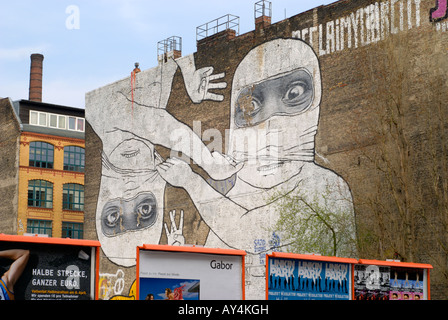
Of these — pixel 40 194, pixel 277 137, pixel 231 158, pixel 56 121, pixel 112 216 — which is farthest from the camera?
pixel 56 121

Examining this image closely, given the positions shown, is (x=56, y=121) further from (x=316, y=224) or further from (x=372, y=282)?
(x=372, y=282)

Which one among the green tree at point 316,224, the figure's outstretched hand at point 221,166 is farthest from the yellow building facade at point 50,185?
the green tree at point 316,224

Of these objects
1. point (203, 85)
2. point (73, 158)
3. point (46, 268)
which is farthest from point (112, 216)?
point (46, 268)

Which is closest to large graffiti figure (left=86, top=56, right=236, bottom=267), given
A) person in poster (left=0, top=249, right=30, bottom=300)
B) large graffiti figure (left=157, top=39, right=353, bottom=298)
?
large graffiti figure (left=157, top=39, right=353, bottom=298)

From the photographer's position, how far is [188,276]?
13.2 metres

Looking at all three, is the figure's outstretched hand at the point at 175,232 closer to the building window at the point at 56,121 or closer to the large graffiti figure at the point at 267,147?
the large graffiti figure at the point at 267,147

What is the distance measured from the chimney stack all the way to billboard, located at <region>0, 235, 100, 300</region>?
53.9 metres

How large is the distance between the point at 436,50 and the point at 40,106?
38.1 metres

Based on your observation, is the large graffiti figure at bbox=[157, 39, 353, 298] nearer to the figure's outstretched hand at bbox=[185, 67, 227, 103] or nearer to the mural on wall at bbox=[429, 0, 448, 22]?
the figure's outstretched hand at bbox=[185, 67, 227, 103]

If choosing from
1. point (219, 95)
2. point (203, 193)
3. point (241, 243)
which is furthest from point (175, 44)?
point (241, 243)

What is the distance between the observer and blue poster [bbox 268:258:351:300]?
1402 cm

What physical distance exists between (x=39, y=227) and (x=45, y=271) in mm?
46139

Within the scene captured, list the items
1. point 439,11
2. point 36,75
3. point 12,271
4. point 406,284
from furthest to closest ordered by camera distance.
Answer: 1. point 36,75
2. point 439,11
3. point 406,284
4. point 12,271

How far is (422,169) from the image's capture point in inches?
1101
